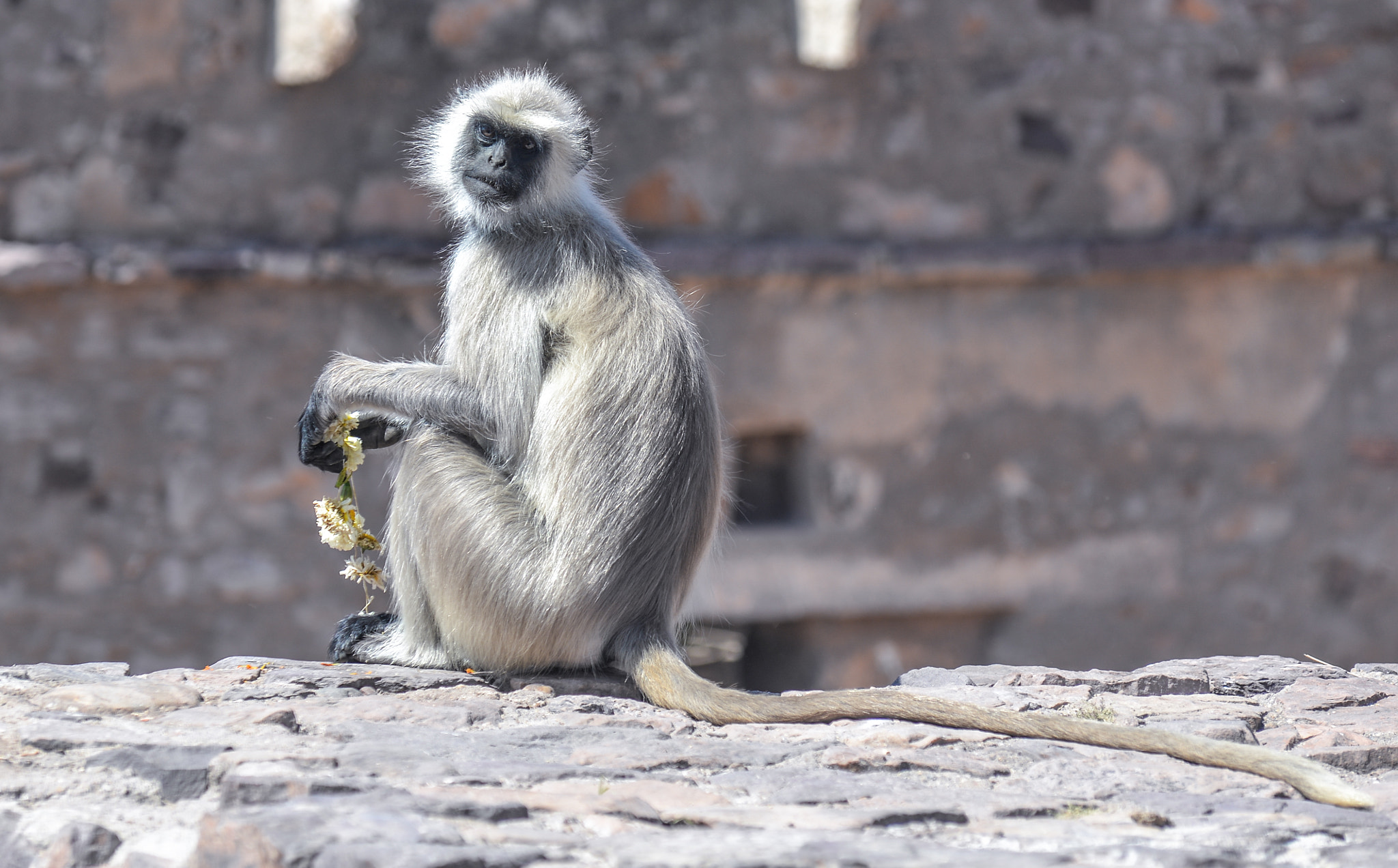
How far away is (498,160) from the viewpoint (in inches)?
134

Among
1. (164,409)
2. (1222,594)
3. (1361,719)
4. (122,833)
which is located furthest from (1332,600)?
Result: (122,833)

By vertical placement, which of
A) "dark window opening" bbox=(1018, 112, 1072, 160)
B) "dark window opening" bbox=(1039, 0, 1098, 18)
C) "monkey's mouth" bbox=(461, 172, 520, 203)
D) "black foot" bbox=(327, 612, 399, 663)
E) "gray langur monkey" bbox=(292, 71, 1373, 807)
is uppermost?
"dark window opening" bbox=(1039, 0, 1098, 18)

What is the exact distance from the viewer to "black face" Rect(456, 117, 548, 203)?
11.2 ft

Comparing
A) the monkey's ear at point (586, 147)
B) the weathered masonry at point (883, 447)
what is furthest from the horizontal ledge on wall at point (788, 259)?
the monkey's ear at point (586, 147)

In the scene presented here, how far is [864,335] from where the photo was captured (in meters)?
5.72

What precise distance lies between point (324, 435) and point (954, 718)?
157 centimetres

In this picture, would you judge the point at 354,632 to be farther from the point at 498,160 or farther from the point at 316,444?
the point at 498,160

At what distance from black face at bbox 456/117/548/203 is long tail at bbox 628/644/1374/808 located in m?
1.09

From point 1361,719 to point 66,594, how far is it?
4370 millimetres

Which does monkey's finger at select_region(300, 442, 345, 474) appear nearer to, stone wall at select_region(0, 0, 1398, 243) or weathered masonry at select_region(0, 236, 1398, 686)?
weathered masonry at select_region(0, 236, 1398, 686)

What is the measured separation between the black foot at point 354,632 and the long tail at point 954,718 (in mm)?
689

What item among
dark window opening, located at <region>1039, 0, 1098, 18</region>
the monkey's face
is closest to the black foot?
the monkey's face

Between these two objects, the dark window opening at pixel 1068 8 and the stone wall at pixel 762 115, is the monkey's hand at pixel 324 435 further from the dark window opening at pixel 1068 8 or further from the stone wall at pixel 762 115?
the dark window opening at pixel 1068 8

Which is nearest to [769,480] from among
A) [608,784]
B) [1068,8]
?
[1068,8]
